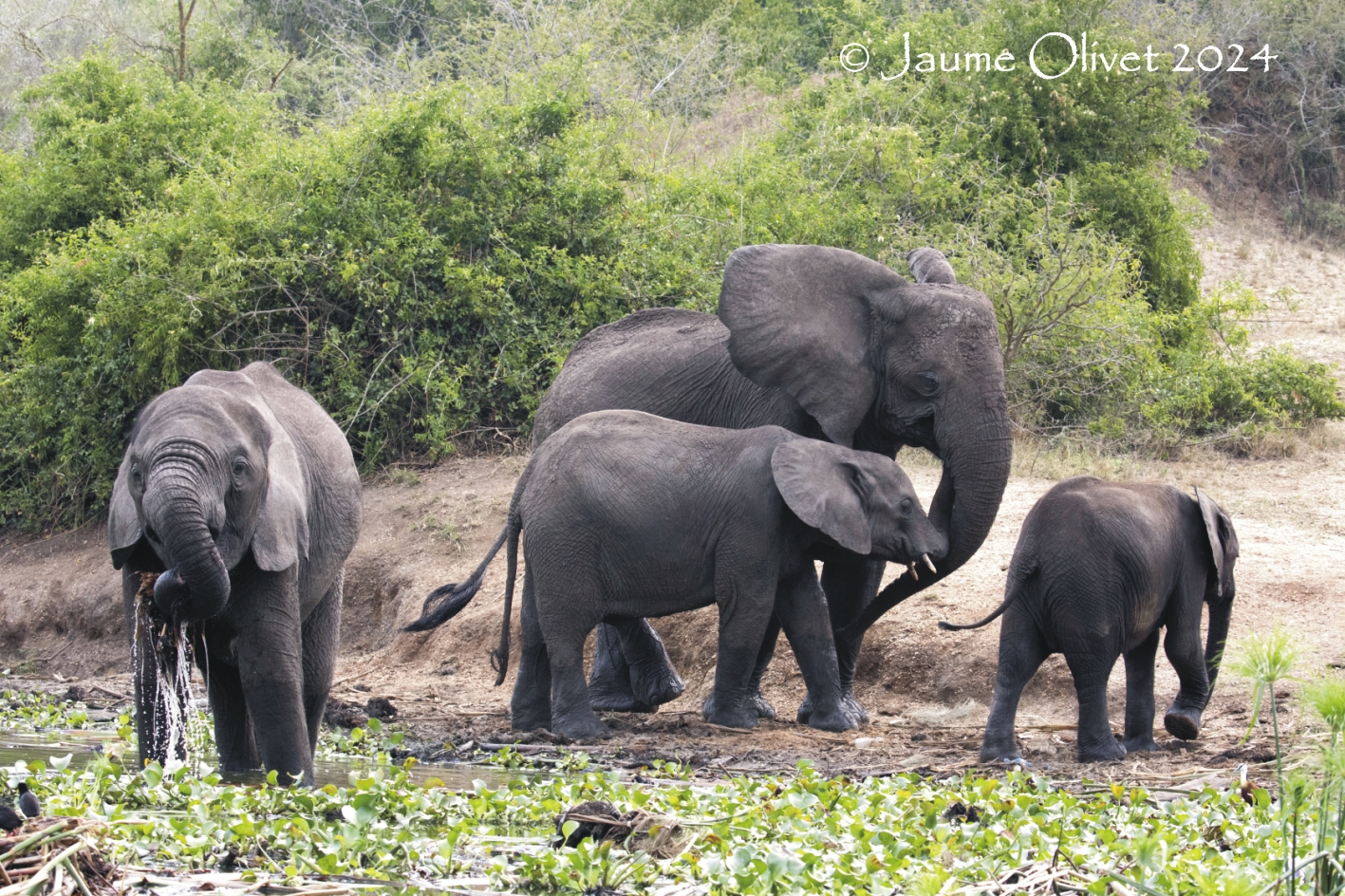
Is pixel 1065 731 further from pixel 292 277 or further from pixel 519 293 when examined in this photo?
pixel 292 277

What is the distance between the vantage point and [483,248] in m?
14.6

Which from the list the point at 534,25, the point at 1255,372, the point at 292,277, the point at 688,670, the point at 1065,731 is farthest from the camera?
the point at 534,25

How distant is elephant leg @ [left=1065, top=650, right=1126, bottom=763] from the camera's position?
7.12m

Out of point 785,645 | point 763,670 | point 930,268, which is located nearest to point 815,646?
point 763,670

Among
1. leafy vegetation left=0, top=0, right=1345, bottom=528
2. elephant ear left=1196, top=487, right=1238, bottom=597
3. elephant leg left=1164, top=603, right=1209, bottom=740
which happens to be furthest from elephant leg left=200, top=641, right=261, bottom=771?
leafy vegetation left=0, top=0, right=1345, bottom=528

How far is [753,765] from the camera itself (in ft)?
23.2

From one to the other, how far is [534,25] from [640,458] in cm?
1404

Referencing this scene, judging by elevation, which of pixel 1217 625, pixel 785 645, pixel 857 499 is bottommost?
pixel 785 645

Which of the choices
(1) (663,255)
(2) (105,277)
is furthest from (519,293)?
(2) (105,277)

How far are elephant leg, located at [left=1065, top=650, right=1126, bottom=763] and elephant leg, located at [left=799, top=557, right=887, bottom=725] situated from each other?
1.76 m

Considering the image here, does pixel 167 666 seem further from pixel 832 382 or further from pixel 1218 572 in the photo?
pixel 1218 572

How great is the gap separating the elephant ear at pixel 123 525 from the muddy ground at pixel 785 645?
2705mm

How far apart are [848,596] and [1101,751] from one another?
84.0 inches

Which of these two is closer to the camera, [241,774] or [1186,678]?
[241,774]
